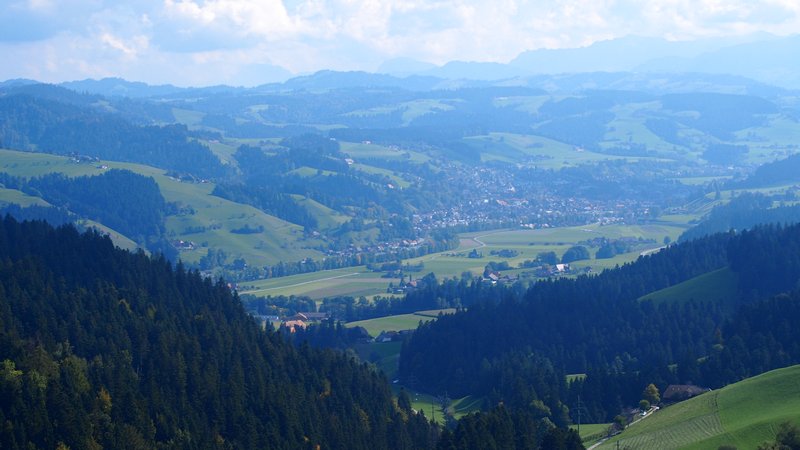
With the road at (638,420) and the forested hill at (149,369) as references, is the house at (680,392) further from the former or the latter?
the forested hill at (149,369)

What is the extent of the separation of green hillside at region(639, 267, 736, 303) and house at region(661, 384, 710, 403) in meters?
34.7

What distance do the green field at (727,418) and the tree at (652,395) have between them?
4582 mm

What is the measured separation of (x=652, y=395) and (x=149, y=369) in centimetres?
3630

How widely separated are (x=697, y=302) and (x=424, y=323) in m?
31.0

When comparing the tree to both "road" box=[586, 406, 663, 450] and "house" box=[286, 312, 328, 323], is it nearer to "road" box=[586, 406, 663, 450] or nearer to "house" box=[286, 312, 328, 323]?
"road" box=[586, 406, 663, 450]

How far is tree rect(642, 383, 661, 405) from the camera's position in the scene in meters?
85.9

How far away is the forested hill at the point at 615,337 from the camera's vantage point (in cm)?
9194

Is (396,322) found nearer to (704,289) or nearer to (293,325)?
(293,325)

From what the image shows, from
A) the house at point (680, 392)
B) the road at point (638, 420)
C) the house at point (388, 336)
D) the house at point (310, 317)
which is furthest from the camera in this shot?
the house at point (310, 317)

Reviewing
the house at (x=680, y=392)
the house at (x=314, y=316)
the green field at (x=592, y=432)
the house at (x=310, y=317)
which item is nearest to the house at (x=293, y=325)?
the house at (x=310, y=317)

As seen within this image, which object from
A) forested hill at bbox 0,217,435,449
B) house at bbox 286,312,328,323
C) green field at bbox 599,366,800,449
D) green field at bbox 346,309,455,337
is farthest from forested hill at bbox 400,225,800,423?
house at bbox 286,312,328,323

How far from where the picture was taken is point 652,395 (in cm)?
8588

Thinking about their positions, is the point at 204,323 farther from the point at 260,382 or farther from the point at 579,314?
the point at 579,314

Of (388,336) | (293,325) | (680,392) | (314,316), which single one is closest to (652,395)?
(680,392)
